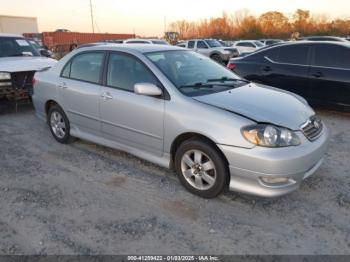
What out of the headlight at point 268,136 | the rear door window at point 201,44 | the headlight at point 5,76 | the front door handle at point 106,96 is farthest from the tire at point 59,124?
the rear door window at point 201,44

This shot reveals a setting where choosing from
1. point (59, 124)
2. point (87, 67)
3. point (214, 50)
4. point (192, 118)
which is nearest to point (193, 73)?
point (192, 118)

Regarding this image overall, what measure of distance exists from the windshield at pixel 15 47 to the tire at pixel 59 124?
11.8 ft

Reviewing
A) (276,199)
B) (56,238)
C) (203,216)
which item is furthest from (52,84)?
(276,199)

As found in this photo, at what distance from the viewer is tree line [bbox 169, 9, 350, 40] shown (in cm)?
4934

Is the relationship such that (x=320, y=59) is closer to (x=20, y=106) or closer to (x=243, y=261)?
(x=243, y=261)

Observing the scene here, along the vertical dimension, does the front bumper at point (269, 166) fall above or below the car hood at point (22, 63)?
below

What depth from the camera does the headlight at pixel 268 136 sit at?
3.18 metres

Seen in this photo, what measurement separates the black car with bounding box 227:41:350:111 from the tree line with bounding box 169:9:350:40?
40774mm

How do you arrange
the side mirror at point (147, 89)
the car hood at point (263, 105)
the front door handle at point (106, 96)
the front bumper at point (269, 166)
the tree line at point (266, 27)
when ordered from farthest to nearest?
the tree line at point (266, 27) → the front door handle at point (106, 96) → the side mirror at point (147, 89) → the car hood at point (263, 105) → the front bumper at point (269, 166)

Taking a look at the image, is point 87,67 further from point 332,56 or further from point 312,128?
point 332,56

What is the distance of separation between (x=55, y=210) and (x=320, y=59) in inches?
218

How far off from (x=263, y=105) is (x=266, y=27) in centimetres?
5839

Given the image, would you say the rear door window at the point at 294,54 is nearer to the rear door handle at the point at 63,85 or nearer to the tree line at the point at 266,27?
the rear door handle at the point at 63,85

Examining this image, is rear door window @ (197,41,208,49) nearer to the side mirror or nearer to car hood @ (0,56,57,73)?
car hood @ (0,56,57,73)
